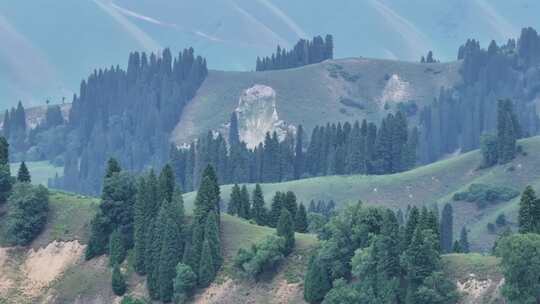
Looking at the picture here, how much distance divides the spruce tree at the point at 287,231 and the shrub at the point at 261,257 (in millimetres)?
728

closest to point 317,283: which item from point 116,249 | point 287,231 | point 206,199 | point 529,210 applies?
point 287,231

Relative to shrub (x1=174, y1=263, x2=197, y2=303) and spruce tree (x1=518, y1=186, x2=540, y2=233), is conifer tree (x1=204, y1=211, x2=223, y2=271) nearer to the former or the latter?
shrub (x1=174, y1=263, x2=197, y2=303)

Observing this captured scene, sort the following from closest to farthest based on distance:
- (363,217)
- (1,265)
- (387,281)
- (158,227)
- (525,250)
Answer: (525,250) < (387,281) < (363,217) < (158,227) < (1,265)

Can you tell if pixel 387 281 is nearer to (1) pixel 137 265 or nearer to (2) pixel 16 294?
(1) pixel 137 265

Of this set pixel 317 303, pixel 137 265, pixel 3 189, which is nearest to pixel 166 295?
pixel 137 265

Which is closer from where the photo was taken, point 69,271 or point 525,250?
point 525,250

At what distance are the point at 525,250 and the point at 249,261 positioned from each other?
3247 centimetres

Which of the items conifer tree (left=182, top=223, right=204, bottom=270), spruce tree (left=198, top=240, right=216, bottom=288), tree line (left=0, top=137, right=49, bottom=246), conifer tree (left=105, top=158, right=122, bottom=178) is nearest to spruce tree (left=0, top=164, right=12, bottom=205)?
tree line (left=0, top=137, right=49, bottom=246)

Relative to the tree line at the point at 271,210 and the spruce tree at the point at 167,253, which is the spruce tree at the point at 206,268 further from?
the tree line at the point at 271,210

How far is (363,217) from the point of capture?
149 m

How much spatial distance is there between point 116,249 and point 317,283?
27188 mm

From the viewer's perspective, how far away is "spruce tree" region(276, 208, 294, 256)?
15512 cm

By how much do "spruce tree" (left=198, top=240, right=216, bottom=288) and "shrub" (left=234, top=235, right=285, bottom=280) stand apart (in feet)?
7.89

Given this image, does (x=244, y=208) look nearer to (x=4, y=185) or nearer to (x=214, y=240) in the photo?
(x=214, y=240)
